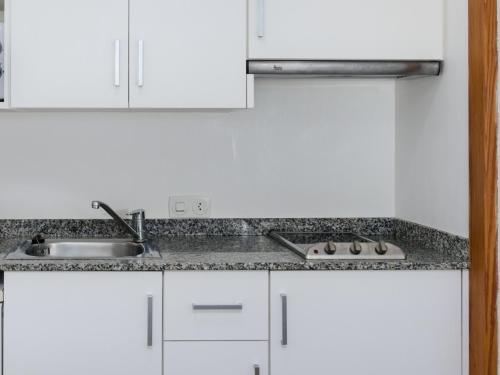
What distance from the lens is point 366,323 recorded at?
1.99 m

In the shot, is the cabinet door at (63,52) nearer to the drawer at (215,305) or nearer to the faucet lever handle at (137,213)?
the faucet lever handle at (137,213)

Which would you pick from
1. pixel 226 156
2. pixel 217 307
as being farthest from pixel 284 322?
pixel 226 156

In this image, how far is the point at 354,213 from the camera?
264 centimetres

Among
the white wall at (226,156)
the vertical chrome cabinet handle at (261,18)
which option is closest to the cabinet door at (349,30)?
the vertical chrome cabinet handle at (261,18)

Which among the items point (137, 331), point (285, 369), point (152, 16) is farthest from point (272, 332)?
point (152, 16)

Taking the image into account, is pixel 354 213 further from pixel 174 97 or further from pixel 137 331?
pixel 137 331

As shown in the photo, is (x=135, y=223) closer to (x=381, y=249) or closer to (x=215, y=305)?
(x=215, y=305)

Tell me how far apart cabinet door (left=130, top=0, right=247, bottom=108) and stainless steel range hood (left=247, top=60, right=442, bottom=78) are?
0.07m

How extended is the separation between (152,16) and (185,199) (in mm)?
731

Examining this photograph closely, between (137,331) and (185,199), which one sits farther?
(185,199)

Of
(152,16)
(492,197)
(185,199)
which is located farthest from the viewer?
(185,199)

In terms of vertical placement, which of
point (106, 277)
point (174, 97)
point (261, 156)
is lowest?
point (106, 277)

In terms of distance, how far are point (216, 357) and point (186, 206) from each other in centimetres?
76

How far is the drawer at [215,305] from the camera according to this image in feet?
6.45
